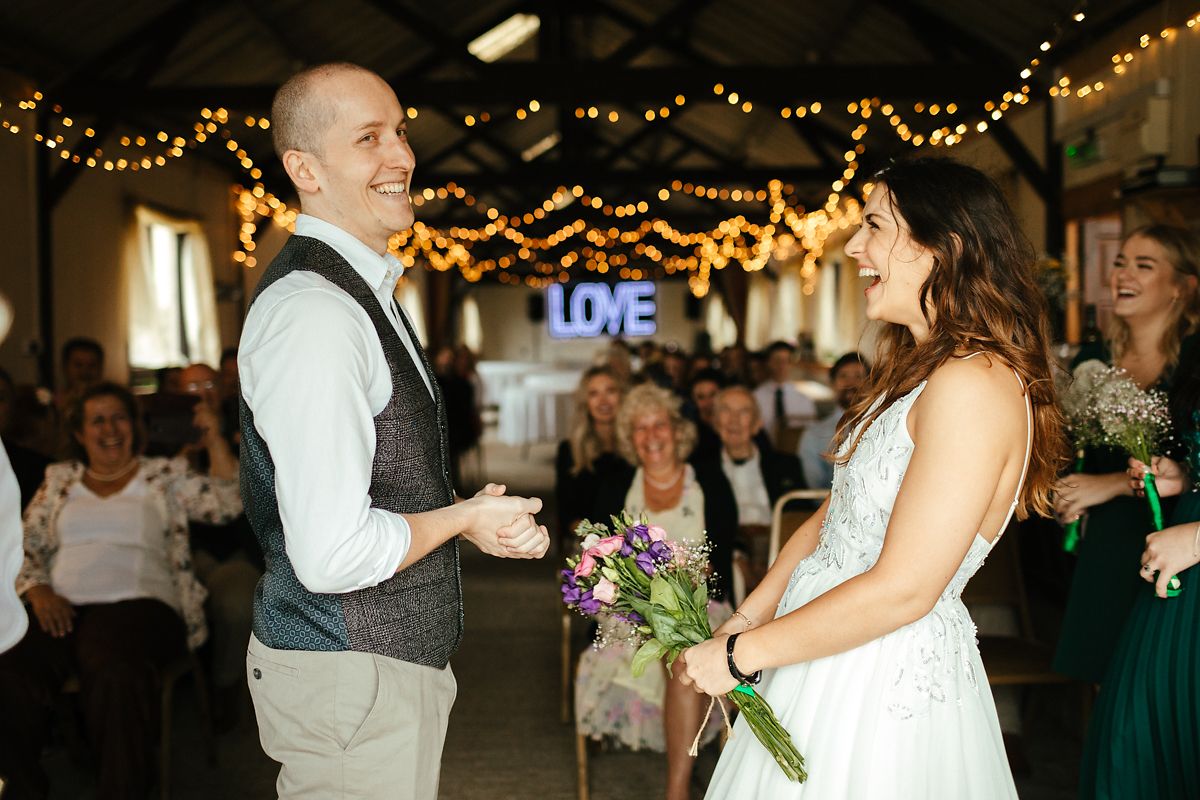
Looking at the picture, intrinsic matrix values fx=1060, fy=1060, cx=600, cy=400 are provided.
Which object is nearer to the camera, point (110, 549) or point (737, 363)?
point (110, 549)

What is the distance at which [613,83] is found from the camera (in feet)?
27.5

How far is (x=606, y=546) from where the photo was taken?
1.70 m

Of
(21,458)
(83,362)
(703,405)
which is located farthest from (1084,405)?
(83,362)

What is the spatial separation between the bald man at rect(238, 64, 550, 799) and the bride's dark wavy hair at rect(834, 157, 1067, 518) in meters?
0.66

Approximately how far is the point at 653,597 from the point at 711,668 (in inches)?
6.3

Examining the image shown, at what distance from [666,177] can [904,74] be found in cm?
684

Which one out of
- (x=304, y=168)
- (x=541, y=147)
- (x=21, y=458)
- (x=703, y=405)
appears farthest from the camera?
(x=541, y=147)

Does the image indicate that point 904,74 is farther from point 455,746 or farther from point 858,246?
point 858,246

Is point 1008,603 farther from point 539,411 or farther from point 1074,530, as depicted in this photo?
point 539,411

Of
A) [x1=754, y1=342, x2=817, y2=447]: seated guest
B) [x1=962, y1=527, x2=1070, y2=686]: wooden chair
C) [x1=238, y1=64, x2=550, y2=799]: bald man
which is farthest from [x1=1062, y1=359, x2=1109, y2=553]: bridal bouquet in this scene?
[x1=754, y1=342, x2=817, y2=447]: seated guest

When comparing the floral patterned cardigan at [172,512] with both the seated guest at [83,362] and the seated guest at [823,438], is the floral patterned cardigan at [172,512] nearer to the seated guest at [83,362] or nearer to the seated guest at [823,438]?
the seated guest at [823,438]

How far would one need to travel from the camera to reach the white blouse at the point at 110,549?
3.55 metres

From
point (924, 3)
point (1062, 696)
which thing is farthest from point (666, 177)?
point (1062, 696)

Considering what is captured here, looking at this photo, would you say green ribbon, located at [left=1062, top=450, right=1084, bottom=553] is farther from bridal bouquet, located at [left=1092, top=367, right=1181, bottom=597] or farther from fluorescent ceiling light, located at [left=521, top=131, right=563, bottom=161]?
fluorescent ceiling light, located at [left=521, top=131, right=563, bottom=161]
